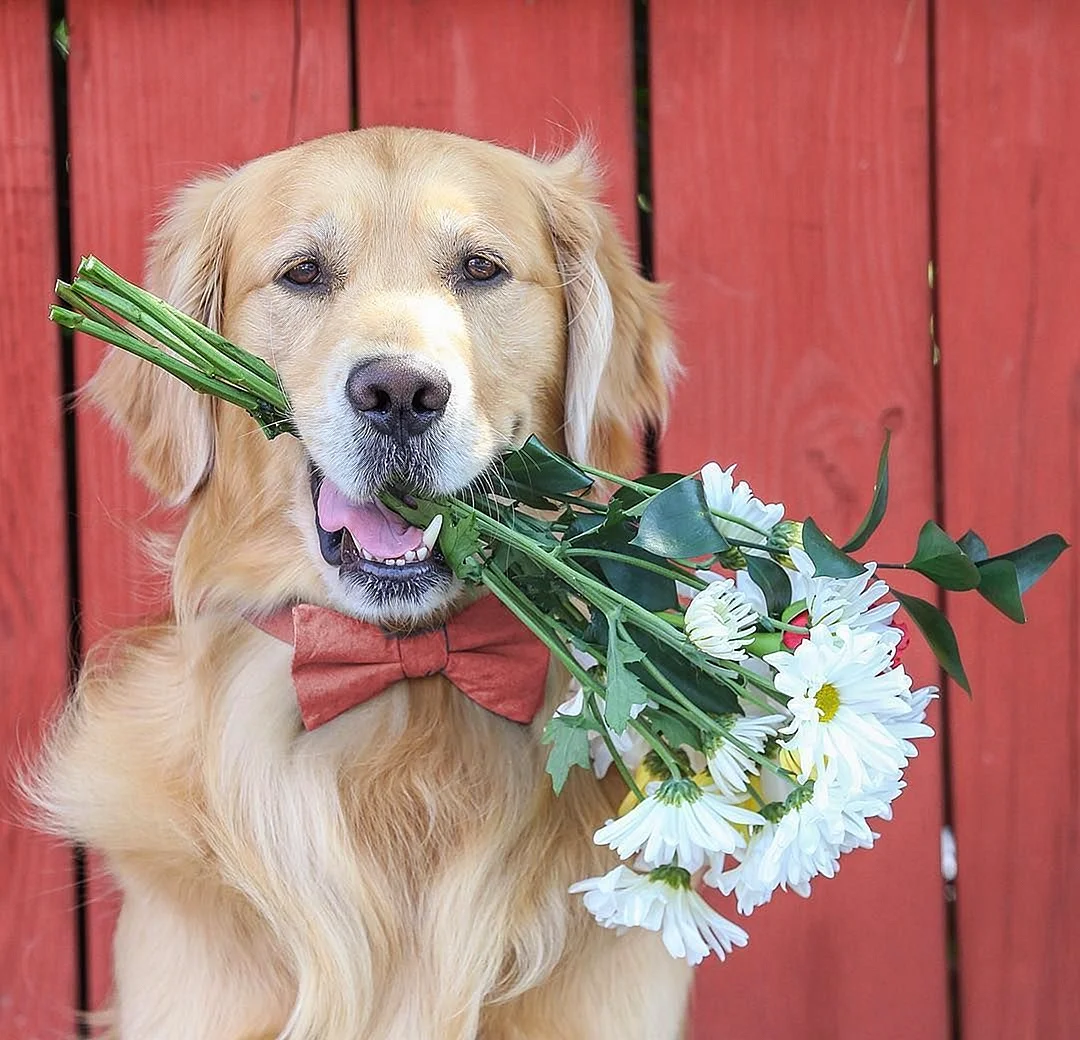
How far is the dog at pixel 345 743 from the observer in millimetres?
1712

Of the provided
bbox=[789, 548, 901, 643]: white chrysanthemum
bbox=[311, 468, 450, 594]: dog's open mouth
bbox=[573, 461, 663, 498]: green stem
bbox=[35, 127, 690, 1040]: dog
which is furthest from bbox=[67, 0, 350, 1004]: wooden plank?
bbox=[789, 548, 901, 643]: white chrysanthemum

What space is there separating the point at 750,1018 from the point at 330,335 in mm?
1501

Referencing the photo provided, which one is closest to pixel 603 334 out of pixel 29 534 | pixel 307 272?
pixel 307 272

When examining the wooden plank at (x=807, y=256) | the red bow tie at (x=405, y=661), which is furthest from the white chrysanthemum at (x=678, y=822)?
the wooden plank at (x=807, y=256)

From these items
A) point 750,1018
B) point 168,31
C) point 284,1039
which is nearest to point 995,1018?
point 750,1018

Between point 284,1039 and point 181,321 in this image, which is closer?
point 181,321

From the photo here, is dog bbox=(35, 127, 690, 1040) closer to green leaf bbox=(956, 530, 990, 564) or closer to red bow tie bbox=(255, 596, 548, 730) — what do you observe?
red bow tie bbox=(255, 596, 548, 730)

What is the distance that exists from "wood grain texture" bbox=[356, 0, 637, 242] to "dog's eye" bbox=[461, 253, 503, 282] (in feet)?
1.81

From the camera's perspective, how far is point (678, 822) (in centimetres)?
131

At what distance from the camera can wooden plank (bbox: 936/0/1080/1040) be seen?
2.32 m

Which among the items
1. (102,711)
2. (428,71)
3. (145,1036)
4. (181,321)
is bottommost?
(145,1036)

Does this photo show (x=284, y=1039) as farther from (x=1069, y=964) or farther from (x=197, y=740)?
(x=1069, y=964)

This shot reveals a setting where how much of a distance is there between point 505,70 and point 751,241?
0.51m

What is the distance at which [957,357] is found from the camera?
235cm
